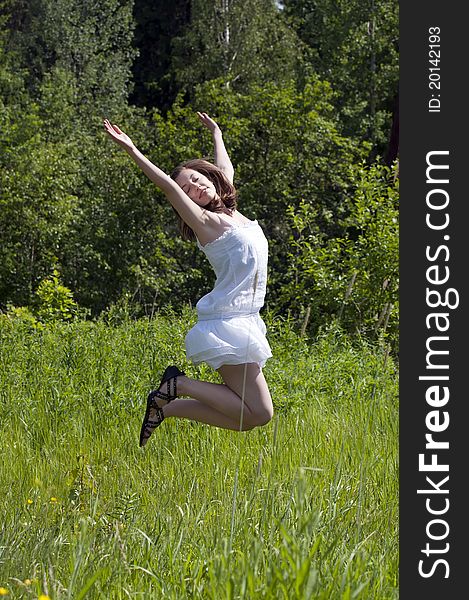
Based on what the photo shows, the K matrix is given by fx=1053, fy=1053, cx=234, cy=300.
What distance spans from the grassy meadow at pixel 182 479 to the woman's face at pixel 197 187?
102 centimetres

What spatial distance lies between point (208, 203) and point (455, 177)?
1.91 m

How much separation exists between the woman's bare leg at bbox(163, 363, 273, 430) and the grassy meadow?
15 cm

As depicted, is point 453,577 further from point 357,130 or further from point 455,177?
point 357,130

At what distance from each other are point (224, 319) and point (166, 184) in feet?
2.14

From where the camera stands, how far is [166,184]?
409 centimetres

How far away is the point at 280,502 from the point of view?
374cm

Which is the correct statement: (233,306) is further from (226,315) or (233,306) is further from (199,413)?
(199,413)

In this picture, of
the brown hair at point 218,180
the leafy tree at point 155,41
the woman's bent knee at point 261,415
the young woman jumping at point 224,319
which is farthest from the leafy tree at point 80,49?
the woman's bent knee at point 261,415

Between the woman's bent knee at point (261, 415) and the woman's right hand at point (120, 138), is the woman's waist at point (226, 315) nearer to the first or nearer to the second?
the woman's bent knee at point (261, 415)

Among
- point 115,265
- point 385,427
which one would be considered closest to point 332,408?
point 385,427

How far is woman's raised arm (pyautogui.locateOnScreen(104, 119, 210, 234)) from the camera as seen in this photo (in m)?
4.01

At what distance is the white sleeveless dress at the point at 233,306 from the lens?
4.30m

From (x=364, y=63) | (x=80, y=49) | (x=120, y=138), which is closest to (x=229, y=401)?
(x=120, y=138)

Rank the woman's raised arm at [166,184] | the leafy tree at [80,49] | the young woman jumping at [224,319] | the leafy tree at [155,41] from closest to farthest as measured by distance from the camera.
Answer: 1. the woman's raised arm at [166,184]
2. the young woman jumping at [224,319]
3. the leafy tree at [80,49]
4. the leafy tree at [155,41]
